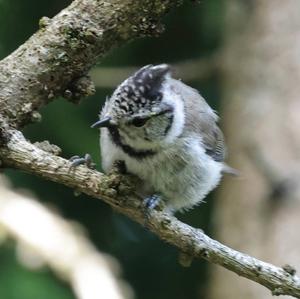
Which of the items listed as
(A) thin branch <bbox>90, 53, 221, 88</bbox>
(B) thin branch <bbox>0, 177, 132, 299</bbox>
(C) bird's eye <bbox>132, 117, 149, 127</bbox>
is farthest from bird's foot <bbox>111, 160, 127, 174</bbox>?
(A) thin branch <bbox>90, 53, 221, 88</bbox>

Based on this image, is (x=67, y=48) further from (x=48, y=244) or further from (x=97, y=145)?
(x=97, y=145)

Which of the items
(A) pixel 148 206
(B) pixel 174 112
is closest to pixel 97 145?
(B) pixel 174 112

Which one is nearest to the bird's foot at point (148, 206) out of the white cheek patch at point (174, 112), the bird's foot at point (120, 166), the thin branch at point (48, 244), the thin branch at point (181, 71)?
the bird's foot at point (120, 166)

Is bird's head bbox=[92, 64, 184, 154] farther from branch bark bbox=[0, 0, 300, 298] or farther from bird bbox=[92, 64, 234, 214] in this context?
branch bark bbox=[0, 0, 300, 298]

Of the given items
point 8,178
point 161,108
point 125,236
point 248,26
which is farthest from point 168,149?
point 248,26

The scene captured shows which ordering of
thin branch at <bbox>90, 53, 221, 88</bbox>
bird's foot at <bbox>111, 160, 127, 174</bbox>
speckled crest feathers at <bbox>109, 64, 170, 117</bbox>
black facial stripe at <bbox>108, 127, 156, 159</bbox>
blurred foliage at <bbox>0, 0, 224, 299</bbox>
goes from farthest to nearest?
thin branch at <bbox>90, 53, 221, 88</bbox> < blurred foliage at <bbox>0, 0, 224, 299</bbox> < black facial stripe at <bbox>108, 127, 156, 159</bbox> < speckled crest feathers at <bbox>109, 64, 170, 117</bbox> < bird's foot at <bbox>111, 160, 127, 174</bbox>

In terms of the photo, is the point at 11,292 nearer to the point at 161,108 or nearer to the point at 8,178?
the point at 8,178
